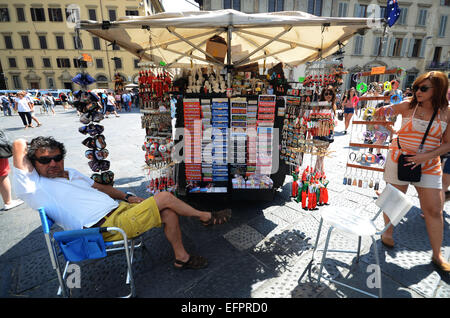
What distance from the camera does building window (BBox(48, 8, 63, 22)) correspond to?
99.2 feet

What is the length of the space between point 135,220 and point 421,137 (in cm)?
306

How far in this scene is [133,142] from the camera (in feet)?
25.2

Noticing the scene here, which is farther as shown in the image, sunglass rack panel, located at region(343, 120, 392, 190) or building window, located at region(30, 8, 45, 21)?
building window, located at region(30, 8, 45, 21)

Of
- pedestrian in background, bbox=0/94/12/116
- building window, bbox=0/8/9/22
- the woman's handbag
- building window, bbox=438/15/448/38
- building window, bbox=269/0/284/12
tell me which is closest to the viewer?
the woman's handbag

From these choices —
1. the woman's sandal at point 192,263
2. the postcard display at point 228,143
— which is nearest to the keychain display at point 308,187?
the postcard display at point 228,143

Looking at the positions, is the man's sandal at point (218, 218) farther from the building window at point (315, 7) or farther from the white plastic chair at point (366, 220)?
the building window at point (315, 7)

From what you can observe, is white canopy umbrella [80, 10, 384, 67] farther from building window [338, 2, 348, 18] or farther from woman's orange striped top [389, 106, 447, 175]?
building window [338, 2, 348, 18]

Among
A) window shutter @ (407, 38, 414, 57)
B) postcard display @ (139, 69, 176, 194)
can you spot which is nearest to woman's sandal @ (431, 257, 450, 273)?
postcard display @ (139, 69, 176, 194)

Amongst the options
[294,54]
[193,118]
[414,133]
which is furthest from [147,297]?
[294,54]

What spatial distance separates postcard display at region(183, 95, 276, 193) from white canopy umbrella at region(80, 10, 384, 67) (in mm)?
810

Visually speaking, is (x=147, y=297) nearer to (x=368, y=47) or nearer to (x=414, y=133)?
(x=414, y=133)

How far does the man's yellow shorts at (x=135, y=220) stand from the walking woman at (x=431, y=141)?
271cm

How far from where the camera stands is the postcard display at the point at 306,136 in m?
3.25
